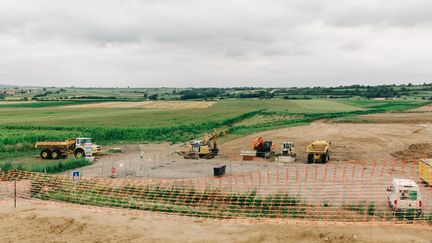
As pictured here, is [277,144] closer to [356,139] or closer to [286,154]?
[356,139]

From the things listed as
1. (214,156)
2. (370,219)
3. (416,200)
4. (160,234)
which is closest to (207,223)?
(160,234)

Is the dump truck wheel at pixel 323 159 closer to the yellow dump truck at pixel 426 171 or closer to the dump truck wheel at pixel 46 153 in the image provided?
the yellow dump truck at pixel 426 171

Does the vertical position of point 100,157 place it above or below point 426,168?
below

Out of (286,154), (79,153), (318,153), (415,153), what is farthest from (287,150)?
(79,153)

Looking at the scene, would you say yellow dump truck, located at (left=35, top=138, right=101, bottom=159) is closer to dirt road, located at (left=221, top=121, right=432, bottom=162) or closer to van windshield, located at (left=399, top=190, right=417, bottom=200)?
dirt road, located at (left=221, top=121, right=432, bottom=162)

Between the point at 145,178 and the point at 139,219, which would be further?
the point at 145,178

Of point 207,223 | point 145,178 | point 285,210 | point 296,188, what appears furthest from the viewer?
point 145,178

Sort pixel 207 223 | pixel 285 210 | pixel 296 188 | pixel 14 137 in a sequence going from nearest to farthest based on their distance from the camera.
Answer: pixel 207 223
pixel 285 210
pixel 296 188
pixel 14 137

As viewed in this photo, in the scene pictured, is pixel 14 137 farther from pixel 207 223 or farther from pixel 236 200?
pixel 207 223
